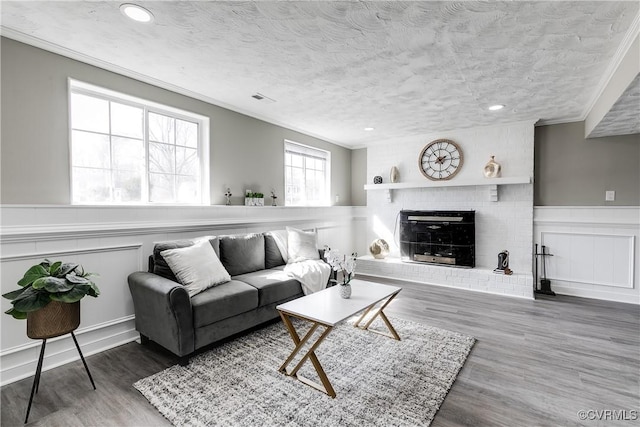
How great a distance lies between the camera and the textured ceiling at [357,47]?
1.93 meters

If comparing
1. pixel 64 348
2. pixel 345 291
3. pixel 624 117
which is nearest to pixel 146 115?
pixel 64 348

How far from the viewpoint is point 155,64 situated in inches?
106

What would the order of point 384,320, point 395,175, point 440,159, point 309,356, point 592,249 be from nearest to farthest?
point 309,356, point 384,320, point 592,249, point 440,159, point 395,175

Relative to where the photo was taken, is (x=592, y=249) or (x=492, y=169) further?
(x=492, y=169)

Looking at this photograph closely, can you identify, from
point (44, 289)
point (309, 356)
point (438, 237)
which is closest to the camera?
point (44, 289)

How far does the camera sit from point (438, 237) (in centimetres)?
491

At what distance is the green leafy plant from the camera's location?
176cm

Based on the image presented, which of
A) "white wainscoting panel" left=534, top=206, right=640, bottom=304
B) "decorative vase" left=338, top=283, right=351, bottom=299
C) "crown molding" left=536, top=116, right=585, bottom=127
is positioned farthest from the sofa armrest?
"crown molding" left=536, top=116, right=585, bottom=127

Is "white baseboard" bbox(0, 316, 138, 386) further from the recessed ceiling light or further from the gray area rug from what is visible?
the recessed ceiling light

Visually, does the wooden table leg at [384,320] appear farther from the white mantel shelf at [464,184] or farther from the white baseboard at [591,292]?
the white baseboard at [591,292]

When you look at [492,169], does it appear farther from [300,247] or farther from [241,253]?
[241,253]

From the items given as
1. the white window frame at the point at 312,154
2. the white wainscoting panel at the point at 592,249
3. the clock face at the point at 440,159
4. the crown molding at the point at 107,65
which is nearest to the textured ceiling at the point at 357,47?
the crown molding at the point at 107,65

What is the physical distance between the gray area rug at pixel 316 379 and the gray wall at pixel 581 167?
302 cm

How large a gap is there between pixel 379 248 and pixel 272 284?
9.28 feet
